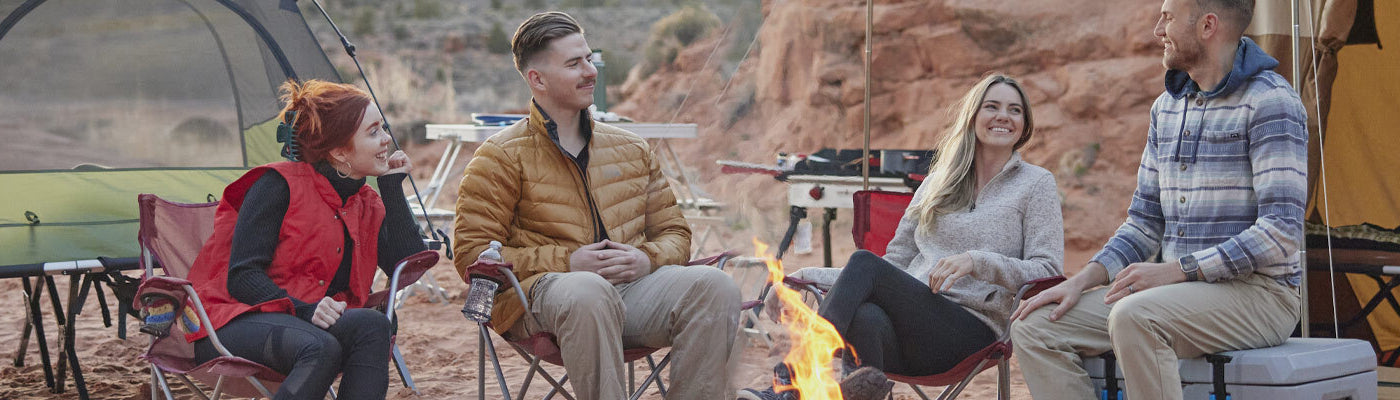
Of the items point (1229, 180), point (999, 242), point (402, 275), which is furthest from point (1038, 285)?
point (402, 275)

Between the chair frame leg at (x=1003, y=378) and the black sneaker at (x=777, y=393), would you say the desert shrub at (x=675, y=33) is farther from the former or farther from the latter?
the black sneaker at (x=777, y=393)

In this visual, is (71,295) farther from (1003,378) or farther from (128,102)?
(1003,378)

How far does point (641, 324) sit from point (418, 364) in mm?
2080

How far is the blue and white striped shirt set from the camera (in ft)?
7.40

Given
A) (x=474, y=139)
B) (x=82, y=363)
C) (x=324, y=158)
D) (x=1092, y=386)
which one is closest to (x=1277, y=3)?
(x=1092, y=386)

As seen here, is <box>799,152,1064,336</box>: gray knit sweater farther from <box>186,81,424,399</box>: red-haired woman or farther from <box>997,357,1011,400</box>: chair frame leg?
<box>186,81,424,399</box>: red-haired woman

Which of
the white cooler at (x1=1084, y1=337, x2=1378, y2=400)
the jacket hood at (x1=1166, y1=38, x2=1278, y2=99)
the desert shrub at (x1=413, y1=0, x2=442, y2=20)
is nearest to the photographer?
the white cooler at (x1=1084, y1=337, x2=1378, y2=400)

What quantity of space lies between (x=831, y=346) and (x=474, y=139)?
3.37 metres

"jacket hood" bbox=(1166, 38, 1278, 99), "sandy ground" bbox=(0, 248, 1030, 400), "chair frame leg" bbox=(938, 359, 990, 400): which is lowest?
"sandy ground" bbox=(0, 248, 1030, 400)

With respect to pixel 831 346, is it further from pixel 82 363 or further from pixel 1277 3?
pixel 82 363

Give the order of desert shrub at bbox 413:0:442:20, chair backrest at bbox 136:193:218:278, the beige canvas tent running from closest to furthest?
1. chair backrest at bbox 136:193:218:278
2. the beige canvas tent
3. desert shrub at bbox 413:0:442:20

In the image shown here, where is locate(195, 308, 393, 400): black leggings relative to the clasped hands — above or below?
below

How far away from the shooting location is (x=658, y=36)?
15.9 meters

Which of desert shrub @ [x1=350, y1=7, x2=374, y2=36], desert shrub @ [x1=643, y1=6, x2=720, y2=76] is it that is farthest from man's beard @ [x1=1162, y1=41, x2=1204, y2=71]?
desert shrub @ [x1=350, y1=7, x2=374, y2=36]
